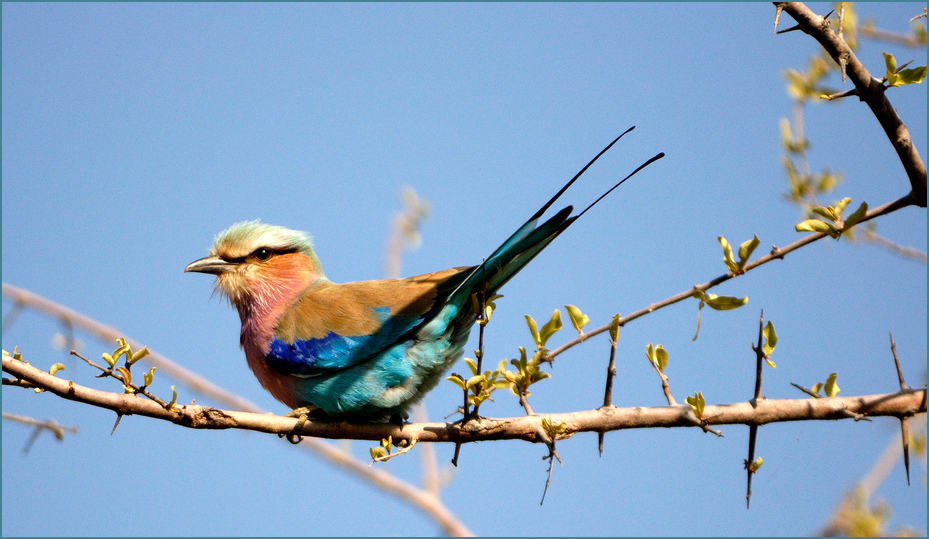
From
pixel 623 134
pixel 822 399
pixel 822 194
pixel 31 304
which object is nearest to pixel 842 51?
pixel 623 134

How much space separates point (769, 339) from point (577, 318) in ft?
2.38

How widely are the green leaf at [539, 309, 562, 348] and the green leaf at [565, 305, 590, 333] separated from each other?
89mm

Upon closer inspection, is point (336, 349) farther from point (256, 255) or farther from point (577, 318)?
point (577, 318)

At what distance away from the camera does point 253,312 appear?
16.0 ft

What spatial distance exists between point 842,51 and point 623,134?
2.70 feet

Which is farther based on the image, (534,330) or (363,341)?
(363,341)

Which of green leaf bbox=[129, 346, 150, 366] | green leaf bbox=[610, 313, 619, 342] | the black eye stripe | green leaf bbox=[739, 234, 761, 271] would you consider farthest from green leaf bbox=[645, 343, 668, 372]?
the black eye stripe

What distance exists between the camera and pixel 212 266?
5086mm

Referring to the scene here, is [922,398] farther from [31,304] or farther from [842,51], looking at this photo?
[31,304]

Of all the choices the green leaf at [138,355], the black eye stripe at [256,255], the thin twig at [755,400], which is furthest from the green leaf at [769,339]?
the black eye stripe at [256,255]

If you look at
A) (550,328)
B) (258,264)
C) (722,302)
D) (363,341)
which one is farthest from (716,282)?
(258,264)

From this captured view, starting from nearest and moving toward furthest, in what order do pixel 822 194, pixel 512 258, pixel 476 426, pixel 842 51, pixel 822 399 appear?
pixel 842 51
pixel 822 399
pixel 476 426
pixel 512 258
pixel 822 194

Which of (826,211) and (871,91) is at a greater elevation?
(871,91)

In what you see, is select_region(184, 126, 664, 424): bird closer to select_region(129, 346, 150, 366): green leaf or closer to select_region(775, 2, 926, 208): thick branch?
select_region(129, 346, 150, 366): green leaf
